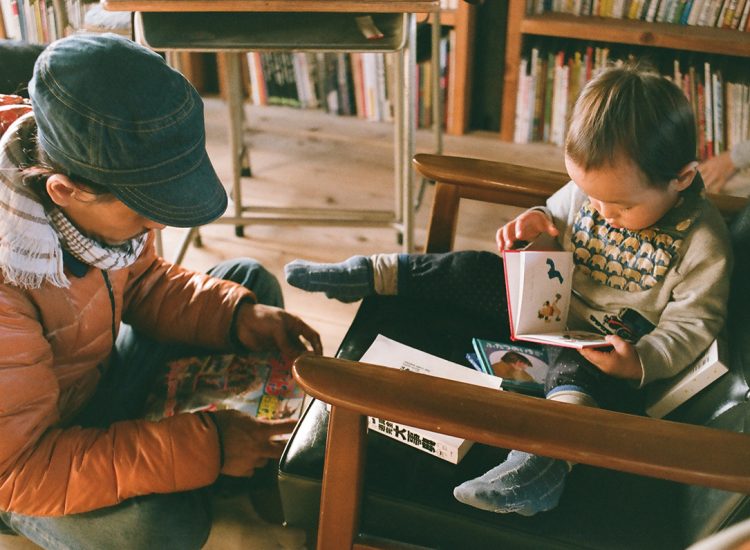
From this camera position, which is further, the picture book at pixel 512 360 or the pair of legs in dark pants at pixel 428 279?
the pair of legs in dark pants at pixel 428 279

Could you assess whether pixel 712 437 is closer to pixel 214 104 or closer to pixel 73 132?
pixel 73 132

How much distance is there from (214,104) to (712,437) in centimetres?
247

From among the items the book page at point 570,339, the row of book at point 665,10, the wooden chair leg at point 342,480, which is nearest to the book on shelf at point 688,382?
the book page at point 570,339

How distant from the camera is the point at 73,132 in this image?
0.79 meters

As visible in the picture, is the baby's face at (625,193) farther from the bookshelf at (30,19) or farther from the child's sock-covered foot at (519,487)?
the bookshelf at (30,19)

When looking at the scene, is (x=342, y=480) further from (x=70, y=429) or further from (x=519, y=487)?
(x=70, y=429)

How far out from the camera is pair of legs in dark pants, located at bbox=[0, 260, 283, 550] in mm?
1005

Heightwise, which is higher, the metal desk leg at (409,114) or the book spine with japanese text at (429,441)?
the metal desk leg at (409,114)

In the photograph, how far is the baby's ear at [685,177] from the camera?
1021 millimetres

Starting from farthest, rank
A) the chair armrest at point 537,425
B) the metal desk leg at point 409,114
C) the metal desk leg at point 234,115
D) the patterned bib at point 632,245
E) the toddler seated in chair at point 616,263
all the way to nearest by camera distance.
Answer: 1. the metal desk leg at point 234,115
2. the metal desk leg at point 409,114
3. the patterned bib at point 632,245
4. the toddler seated in chair at point 616,263
5. the chair armrest at point 537,425

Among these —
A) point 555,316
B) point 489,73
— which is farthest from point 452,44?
point 555,316

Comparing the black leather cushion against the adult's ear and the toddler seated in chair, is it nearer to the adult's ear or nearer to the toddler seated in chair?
the toddler seated in chair

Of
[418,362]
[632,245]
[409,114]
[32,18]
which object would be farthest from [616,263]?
[32,18]

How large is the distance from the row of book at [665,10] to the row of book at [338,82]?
0.39m
